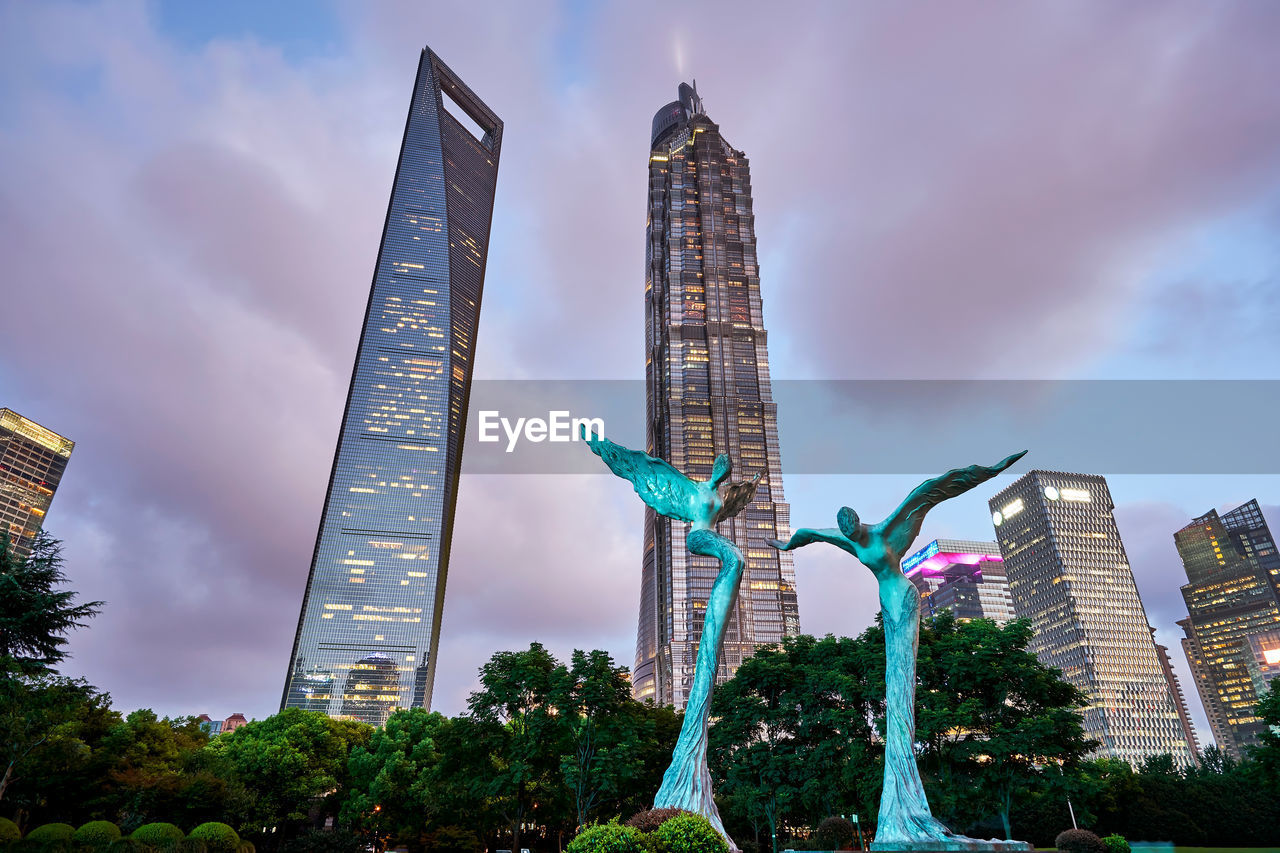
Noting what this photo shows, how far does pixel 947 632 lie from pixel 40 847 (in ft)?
120

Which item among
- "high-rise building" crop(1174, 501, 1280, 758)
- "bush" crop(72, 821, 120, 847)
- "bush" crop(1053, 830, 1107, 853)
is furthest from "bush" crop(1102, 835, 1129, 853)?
"high-rise building" crop(1174, 501, 1280, 758)

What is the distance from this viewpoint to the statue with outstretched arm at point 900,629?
1741cm

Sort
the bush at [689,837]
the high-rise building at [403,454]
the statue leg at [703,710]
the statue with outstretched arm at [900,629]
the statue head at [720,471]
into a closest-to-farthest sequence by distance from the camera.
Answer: the bush at [689,837], the statue with outstretched arm at [900,629], the statue leg at [703,710], the statue head at [720,471], the high-rise building at [403,454]

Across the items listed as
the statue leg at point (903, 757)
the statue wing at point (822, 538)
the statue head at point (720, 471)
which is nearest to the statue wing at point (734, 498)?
the statue head at point (720, 471)

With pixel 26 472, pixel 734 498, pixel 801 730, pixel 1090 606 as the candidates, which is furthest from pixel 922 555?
pixel 26 472

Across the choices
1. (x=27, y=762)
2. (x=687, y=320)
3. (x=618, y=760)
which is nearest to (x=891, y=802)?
(x=618, y=760)

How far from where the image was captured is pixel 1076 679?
143m

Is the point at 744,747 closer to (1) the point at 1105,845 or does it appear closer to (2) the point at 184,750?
(1) the point at 1105,845

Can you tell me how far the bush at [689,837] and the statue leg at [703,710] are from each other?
4.48m

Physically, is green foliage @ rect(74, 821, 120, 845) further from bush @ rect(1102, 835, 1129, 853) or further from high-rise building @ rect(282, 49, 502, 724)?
high-rise building @ rect(282, 49, 502, 724)

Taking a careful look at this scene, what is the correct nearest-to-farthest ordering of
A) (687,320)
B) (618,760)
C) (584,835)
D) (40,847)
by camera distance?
1. (584,835)
2. (40,847)
3. (618,760)
4. (687,320)

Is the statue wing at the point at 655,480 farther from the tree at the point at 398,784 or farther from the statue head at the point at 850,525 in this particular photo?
the tree at the point at 398,784

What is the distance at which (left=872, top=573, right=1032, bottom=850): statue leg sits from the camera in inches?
655

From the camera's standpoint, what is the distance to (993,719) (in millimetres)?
29125
